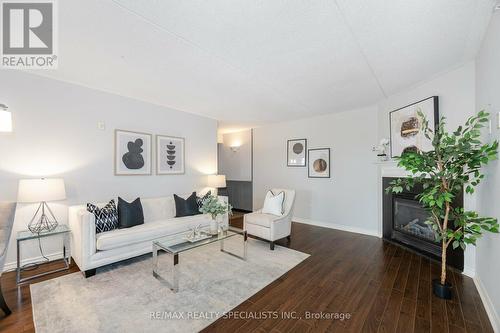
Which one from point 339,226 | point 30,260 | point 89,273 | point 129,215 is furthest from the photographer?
point 339,226

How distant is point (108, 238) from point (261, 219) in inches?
85.3

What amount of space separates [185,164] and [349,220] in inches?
146

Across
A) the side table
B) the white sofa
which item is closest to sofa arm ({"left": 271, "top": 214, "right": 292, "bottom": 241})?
the white sofa

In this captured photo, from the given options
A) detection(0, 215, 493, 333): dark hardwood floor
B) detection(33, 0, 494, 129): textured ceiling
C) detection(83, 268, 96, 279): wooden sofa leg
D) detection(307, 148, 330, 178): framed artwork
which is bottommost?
detection(0, 215, 493, 333): dark hardwood floor

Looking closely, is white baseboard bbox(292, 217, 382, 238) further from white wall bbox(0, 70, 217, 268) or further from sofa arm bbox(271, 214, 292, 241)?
white wall bbox(0, 70, 217, 268)

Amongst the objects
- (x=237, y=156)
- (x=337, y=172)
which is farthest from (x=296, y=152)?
(x=237, y=156)

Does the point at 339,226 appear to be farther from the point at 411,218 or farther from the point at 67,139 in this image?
the point at 67,139

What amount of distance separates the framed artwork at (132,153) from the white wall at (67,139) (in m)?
0.10

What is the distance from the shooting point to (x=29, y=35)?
2.03 meters

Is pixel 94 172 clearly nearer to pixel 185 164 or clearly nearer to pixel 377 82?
pixel 185 164

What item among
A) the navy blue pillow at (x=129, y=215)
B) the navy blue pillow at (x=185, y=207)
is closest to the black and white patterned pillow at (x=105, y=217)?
the navy blue pillow at (x=129, y=215)

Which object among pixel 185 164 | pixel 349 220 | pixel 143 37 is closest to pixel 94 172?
pixel 185 164

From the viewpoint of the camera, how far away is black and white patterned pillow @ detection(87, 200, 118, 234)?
2.71m

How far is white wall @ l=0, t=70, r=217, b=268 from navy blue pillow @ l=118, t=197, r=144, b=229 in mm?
619
